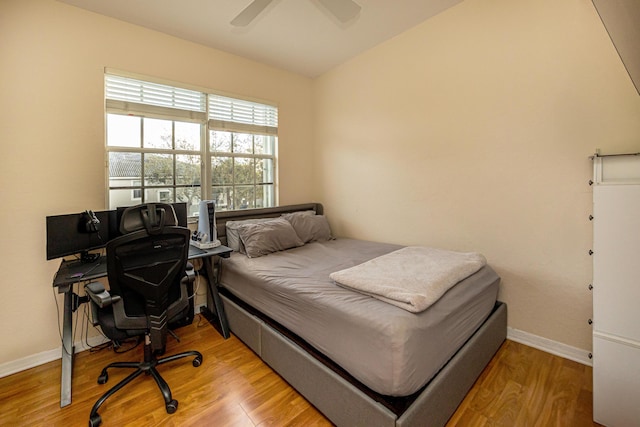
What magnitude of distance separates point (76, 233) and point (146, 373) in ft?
3.89

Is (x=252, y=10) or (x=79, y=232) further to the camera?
(x=79, y=232)

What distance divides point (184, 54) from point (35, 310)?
269 centimetres

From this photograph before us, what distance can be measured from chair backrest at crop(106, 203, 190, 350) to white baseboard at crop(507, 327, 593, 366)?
275cm

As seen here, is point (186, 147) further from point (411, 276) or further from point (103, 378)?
point (411, 276)

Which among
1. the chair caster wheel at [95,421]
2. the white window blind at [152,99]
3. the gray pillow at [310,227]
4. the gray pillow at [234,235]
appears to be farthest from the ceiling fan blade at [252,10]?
the chair caster wheel at [95,421]

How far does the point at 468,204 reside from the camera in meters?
2.60

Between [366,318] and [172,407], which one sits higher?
[366,318]

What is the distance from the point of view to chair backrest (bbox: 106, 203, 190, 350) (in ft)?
5.44

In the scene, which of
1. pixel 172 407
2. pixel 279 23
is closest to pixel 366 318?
pixel 172 407

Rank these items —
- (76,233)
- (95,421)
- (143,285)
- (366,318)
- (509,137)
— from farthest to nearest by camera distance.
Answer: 1. (509,137)
2. (76,233)
3. (143,285)
4. (95,421)
5. (366,318)

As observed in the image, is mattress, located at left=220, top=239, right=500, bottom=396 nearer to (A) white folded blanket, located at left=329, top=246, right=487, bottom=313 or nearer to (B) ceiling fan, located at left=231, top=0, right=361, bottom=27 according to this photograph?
(A) white folded blanket, located at left=329, top=246, right=487, bottom=313

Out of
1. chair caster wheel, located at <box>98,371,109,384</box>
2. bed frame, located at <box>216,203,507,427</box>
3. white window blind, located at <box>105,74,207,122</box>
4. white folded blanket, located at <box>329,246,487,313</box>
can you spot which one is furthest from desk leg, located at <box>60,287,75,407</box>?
white folded blanket, located at <box>329,246,487,313</box>

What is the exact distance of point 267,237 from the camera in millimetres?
2867

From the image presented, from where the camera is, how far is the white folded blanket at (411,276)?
155 centimetres
